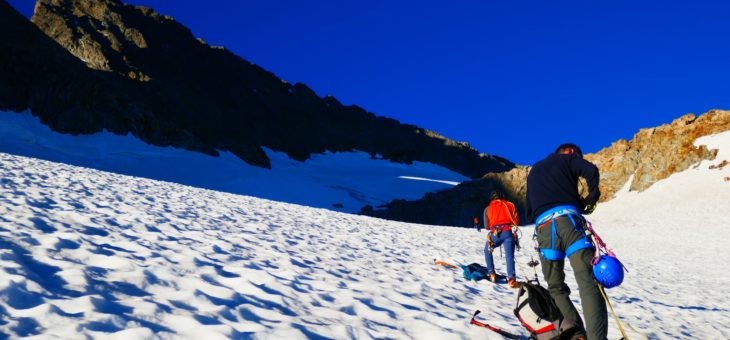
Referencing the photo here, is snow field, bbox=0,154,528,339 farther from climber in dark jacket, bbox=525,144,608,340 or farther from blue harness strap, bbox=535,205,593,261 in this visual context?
blue harness strap, bbox=535,205,593,261

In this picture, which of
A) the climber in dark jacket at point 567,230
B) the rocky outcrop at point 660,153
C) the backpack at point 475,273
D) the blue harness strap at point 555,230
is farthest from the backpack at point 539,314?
the rocky outcrop at point 660,153

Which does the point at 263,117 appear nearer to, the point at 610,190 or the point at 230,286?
the point at 610,190

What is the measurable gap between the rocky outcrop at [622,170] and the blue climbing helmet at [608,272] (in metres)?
45.0

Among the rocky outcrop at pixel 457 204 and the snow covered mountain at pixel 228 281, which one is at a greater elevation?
the rocky outcrop at pixel 457 204

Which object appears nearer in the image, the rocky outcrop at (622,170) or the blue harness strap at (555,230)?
the blue harness strap at (555,230)

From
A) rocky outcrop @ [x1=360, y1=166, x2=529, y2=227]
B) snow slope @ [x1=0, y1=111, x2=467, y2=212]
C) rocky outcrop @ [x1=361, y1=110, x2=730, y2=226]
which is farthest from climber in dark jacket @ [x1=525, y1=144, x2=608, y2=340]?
rocky outcrop @ [x1=360, y1=166, x2=529, y2=227]

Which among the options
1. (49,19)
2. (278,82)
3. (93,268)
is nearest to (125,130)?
(49,19)

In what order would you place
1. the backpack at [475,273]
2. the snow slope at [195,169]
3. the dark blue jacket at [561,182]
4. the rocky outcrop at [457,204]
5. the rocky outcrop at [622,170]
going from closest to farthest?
the dark blue jacket at [561,182] → the backpack at [475,273] → the rocky outcrop at [622,170] → the snow slope at [195,169] → the rocky outcrop at [457,204]

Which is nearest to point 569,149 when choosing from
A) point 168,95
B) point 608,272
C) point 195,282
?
point 608,272

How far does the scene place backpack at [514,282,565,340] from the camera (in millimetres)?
4512

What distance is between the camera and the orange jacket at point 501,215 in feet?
A: 27.1

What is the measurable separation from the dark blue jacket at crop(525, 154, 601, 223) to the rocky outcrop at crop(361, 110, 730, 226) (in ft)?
146

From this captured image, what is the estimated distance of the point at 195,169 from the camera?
60.3 metres

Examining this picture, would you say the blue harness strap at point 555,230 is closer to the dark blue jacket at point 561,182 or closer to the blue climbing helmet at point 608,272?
the dark blue jacket at point 561,182
